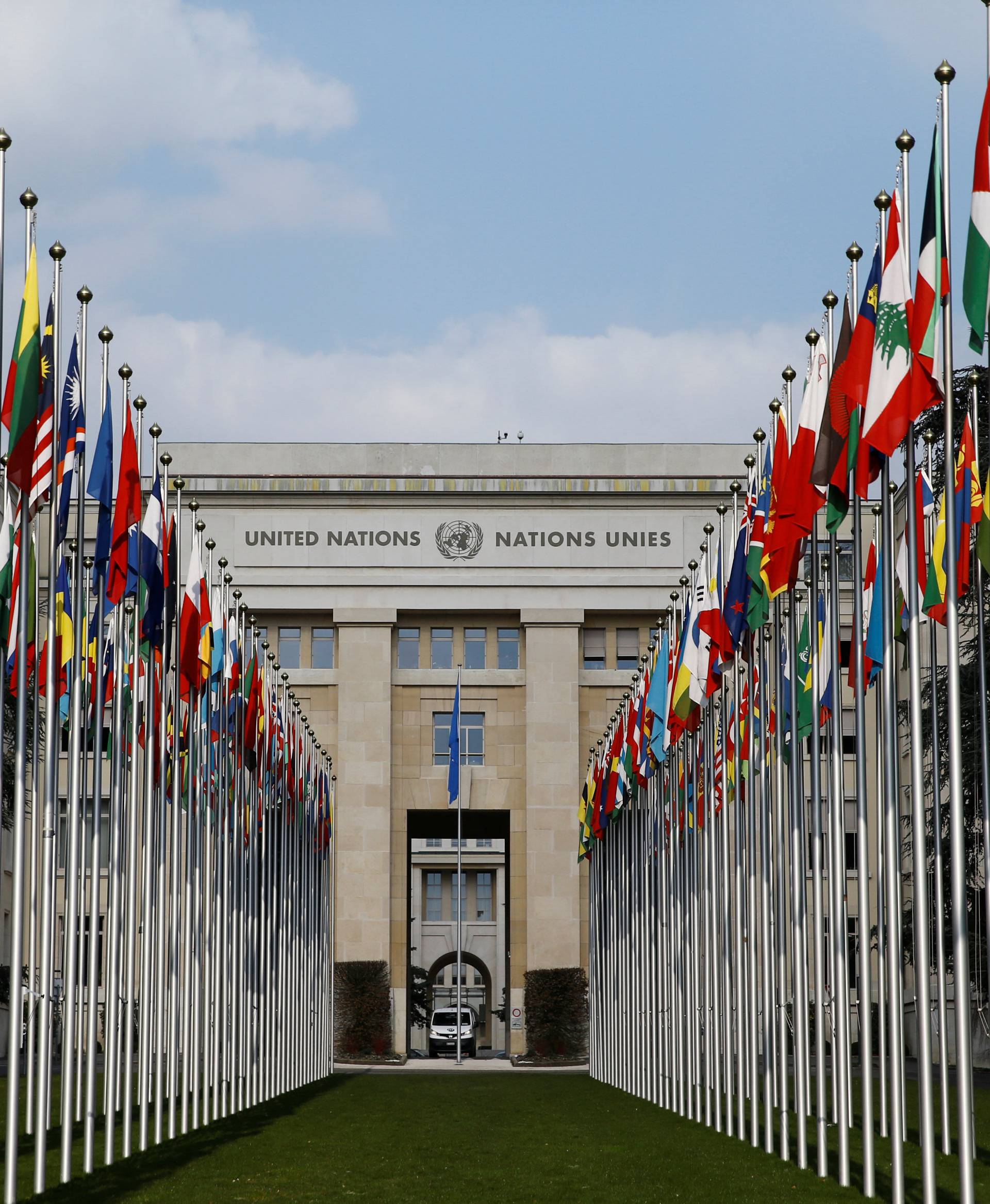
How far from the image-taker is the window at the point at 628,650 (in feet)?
225

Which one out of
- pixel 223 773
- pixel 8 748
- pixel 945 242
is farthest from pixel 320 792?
pixel 945 242

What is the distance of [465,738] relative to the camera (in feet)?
222

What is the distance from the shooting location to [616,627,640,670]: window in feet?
225

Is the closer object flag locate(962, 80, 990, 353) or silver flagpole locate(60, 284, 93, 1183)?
flag locate(962, 80, 990, 353)

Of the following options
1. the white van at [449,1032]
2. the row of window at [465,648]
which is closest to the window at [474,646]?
the row of window at [465,648]

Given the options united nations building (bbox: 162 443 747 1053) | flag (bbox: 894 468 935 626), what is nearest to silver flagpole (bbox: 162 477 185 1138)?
flag (bbox: 894 468 935 626)

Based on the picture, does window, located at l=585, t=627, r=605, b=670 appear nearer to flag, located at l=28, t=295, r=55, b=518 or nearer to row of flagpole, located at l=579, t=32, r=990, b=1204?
row of flagpole, located at l=579, t=32, r=990, b=1204

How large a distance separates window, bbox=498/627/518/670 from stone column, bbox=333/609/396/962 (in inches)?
174

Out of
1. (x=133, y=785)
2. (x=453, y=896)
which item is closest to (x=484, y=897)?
(x=453, y=896)

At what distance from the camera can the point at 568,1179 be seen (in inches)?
738

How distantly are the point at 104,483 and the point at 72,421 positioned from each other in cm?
138

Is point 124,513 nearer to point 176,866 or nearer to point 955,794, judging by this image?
point 176,866

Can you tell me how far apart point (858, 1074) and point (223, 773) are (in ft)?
72.3

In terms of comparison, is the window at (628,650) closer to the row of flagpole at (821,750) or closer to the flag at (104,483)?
the row of flagpole at (821,750)
